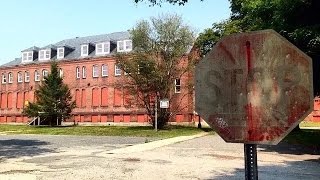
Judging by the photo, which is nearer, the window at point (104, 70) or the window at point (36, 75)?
the window at point (104, 70)

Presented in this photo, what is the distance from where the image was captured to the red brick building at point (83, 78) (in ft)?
169

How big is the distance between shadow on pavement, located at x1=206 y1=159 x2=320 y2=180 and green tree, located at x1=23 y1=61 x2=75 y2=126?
36.3m

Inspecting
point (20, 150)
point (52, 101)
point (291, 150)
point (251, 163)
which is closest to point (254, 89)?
point (251, 163)

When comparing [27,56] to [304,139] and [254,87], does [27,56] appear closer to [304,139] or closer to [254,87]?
[304,139]

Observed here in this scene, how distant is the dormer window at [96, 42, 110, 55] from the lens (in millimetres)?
54938

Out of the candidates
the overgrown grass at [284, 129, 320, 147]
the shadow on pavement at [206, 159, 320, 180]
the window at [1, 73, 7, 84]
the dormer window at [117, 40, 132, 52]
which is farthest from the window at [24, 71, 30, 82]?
the shadow on pavement at [206, 159, 320, 180]

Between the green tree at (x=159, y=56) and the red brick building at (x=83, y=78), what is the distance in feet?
29.4

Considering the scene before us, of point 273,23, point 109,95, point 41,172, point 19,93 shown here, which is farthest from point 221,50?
point 19,93

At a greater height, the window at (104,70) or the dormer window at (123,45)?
the dormer window at (123,45)

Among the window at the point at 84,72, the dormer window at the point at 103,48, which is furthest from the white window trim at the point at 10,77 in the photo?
the dormer window at the point at 103,48

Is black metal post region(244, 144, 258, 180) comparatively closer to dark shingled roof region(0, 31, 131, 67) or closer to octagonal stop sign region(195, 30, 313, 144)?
octagonal stop sign region(195, 30, 313, 144)

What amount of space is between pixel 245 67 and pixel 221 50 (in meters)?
0.25

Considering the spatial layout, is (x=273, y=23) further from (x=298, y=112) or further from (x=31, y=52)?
(x=31, y=52)

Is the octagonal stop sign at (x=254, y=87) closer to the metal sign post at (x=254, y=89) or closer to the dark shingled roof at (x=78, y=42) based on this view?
the metal sign post at (x=254, y=89)
